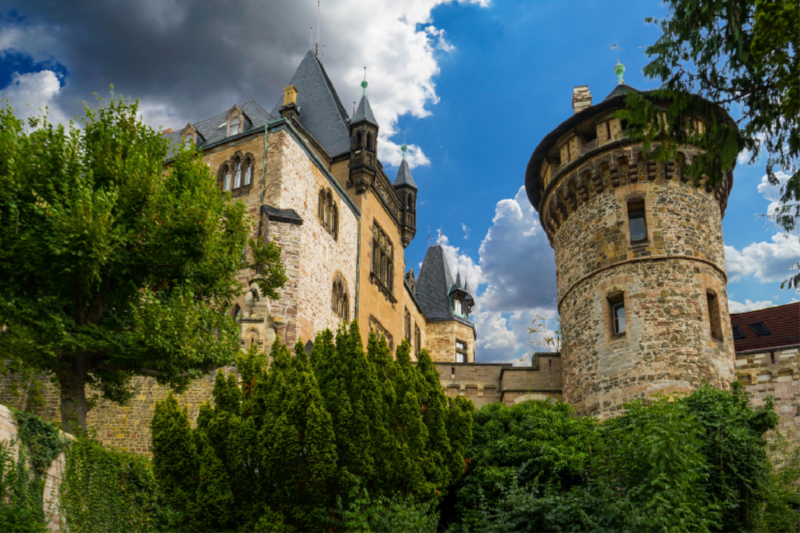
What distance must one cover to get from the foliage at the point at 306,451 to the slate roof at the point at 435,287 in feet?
99.5

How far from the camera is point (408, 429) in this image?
1209cm

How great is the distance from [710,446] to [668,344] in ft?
13.8

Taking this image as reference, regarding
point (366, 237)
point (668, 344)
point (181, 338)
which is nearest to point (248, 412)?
point (181, 338)

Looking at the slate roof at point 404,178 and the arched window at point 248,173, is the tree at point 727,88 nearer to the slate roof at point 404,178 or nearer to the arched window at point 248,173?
the arched window at point 248,173

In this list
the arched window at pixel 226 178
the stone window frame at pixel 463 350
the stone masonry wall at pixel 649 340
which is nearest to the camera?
the stone masonry wall at pixel 649 340

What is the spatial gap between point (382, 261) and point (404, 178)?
6442mm

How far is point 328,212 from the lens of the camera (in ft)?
81.4

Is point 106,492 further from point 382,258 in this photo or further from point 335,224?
point 382,258

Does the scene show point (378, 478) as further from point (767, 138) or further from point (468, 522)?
point (767, 138)

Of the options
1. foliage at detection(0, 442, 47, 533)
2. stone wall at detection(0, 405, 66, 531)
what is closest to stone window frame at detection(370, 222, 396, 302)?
stone wall at detection(0, 405, 66, 531)

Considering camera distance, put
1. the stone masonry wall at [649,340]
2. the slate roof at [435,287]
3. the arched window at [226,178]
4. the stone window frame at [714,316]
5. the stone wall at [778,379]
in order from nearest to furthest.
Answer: the stone masonry wall at [649,340] → the stone wall at [778,379] → the stone window frame at [714,316] → the arched window at [226,178] → the slate roof at [435,287]

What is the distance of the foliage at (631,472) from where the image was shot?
10.7m

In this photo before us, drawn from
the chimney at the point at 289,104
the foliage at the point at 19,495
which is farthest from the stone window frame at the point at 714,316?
the chimney at the point at 289,104

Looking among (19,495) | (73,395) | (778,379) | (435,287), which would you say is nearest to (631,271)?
(778,379)
